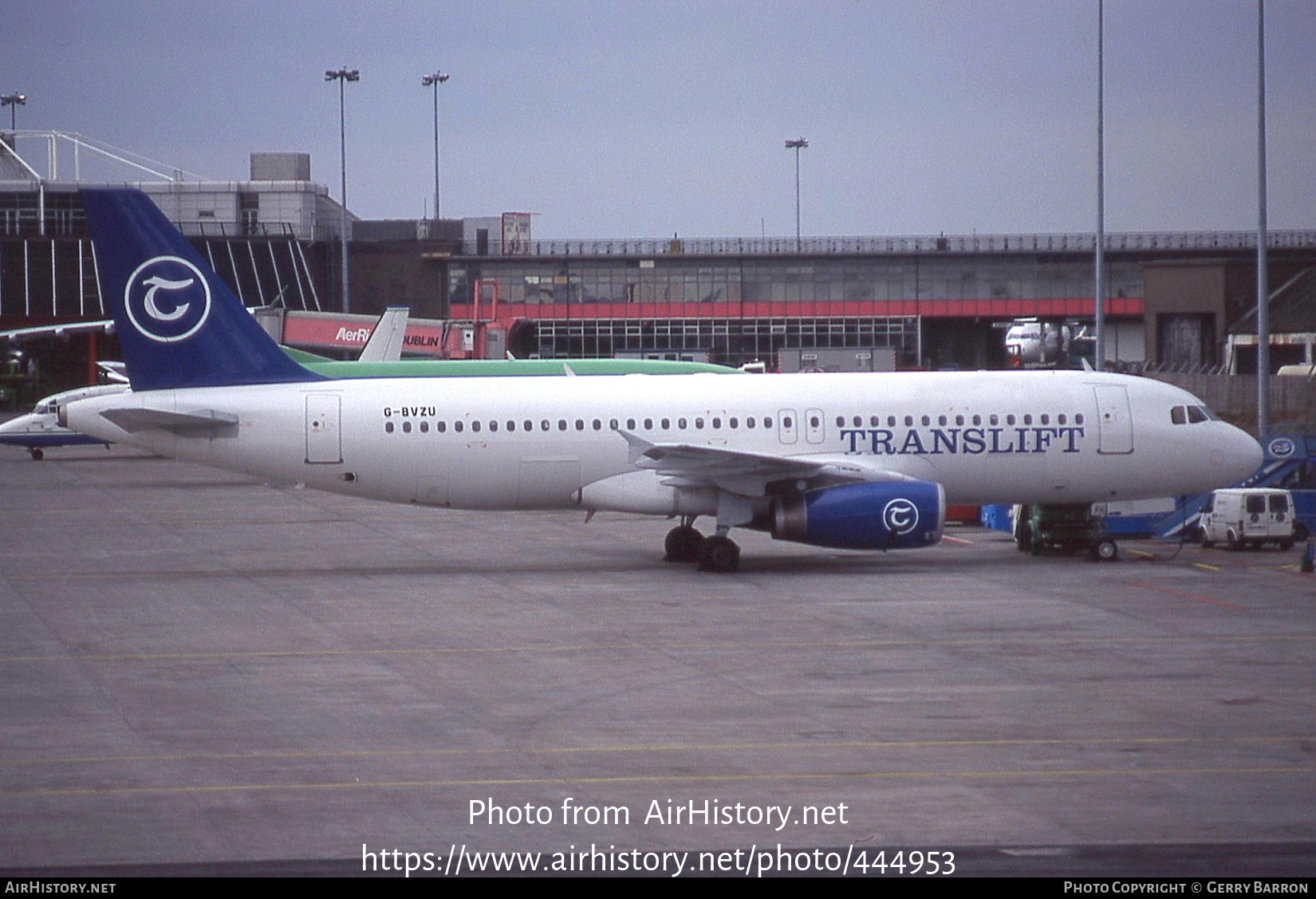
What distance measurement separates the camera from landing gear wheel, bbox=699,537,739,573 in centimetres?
3061

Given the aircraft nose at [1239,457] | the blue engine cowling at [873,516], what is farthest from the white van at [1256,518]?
the blue engine cowling at [873,516]

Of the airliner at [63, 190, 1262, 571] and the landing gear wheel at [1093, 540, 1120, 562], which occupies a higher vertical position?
the airliner at [63, 190, 1262, 571]

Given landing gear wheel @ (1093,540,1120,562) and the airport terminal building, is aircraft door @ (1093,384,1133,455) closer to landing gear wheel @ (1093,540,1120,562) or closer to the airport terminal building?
landing gear wheel @ (1093,540,1120,562)

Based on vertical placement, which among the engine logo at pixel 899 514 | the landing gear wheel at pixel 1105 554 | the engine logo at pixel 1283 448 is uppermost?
the engine logo at pixel 1283 448

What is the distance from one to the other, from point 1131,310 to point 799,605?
82.3 m

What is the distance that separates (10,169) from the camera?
426ft

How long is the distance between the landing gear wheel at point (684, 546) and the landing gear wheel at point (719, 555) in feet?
5.27

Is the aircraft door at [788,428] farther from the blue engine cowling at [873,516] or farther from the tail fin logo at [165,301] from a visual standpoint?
the tail fin logo at [165,301]

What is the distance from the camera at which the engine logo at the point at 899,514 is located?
29458 millimetres

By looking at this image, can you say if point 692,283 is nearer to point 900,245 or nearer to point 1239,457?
point 900,245

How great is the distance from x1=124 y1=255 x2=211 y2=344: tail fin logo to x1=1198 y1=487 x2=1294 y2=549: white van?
20701 millimetres

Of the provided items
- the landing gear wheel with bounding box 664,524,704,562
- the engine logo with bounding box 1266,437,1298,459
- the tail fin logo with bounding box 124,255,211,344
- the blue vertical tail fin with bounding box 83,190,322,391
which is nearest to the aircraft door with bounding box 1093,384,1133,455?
the landing gear wheel with bounding box 664,524,704,562

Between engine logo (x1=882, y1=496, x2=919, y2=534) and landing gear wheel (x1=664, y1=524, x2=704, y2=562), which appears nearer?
engine logo (x1=882, y1=496, x2=919, y2=534)
